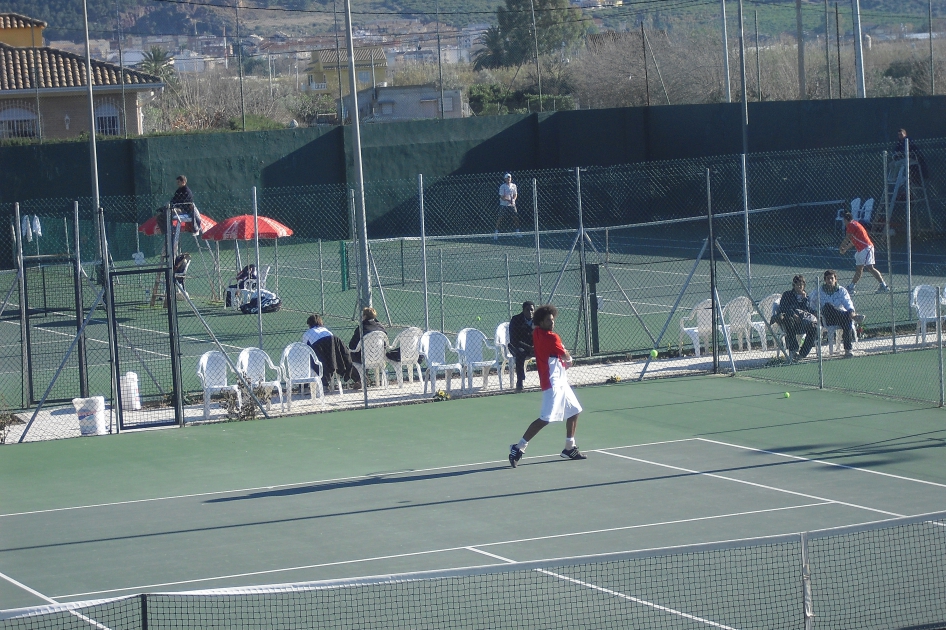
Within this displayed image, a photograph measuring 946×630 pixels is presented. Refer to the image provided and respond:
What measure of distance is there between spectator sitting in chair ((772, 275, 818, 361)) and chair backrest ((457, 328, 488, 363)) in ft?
12.8

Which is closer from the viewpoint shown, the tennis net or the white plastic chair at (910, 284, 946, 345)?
the tennis net

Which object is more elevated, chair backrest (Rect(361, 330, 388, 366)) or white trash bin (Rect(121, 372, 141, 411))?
chair backrest (Rect(361, 330, 388, 366))

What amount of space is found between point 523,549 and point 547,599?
133 centimetres

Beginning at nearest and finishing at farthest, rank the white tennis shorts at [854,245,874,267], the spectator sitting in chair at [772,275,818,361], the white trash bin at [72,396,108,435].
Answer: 1. the white trash bin at [72,396,108,435]
2. the spectator sitting in chair at [772,275,818,361]
3. the white tennis shorts at [854,245,874,267]

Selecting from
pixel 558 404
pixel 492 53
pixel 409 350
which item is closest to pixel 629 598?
pixel 558 404

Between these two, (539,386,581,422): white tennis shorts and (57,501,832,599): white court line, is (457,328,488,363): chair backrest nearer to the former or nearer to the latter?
(539,386,581,422): white tennis shorts

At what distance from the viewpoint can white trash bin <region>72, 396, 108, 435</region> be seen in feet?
46.7

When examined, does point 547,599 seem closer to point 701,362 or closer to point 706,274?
point 701,362

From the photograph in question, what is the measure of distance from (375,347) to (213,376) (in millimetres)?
2114

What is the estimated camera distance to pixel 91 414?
14234mm

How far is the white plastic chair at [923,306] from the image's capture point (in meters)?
17.1

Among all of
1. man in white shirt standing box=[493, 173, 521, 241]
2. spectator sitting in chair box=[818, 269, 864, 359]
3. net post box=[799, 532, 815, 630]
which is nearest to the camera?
net post box=[799, 532, 815, 630]

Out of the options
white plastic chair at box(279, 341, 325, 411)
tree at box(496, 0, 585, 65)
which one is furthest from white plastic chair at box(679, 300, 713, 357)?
tree at box(496, 0, 585, 65)

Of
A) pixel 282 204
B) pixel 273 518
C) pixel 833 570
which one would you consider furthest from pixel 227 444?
pixel 282 204
